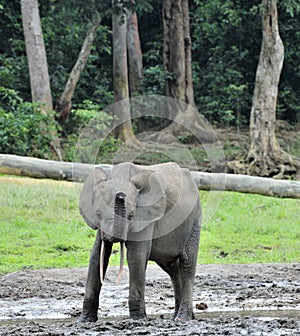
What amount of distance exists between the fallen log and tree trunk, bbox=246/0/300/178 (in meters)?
3.45

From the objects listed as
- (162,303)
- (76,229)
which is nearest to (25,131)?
(76,229)

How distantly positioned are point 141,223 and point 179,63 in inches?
789

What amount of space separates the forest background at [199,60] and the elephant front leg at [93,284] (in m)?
17.9

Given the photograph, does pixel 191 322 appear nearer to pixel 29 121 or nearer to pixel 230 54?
pixel 29 121

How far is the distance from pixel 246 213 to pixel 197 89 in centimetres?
1347

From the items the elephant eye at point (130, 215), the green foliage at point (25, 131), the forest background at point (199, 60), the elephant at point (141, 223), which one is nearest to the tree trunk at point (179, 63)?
the forest background at point (199, 60)

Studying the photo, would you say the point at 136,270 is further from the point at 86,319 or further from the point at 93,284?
the point at 86,319

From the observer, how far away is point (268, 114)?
23.1 metres

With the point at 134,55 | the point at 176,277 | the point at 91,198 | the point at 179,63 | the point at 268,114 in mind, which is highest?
the point at 134,55

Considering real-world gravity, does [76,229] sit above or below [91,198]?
below

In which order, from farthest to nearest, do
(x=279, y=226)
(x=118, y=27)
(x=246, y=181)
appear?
(x=118, y=27) < (x=246, y=181) < (x=279, y=226)

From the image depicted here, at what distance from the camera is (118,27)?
26391 mm

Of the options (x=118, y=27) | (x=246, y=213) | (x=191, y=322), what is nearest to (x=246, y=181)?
(x=246, y=213)

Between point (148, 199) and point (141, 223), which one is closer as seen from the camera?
point (141, 223)
